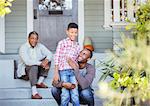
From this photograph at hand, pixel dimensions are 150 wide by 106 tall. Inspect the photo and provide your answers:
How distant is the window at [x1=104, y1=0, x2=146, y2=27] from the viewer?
799 centimetres

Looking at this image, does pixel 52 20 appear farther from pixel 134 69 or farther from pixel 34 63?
pixel 134 69

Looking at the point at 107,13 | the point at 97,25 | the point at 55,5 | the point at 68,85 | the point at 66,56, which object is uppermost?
the point at 55,5

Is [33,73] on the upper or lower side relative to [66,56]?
lower

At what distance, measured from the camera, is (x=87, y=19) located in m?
8.28

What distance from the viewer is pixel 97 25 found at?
8.27 meters

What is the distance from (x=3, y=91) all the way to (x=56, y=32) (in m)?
2.11

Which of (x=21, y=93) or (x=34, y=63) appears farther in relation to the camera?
(x=21, y=93)

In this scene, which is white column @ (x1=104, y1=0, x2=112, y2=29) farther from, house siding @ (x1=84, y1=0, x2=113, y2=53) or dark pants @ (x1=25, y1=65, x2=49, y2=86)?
dark pants @ (x1=25, y1=65, x2=49, y2=86)

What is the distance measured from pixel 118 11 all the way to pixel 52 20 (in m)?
1.37

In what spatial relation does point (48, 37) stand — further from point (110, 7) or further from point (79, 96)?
point (79, 96)

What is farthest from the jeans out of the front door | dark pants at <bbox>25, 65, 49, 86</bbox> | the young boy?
the front door

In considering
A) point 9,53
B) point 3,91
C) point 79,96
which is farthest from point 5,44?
point 79,96

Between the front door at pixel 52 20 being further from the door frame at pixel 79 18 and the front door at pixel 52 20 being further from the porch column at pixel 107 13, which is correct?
the porch column at pixel 107 13

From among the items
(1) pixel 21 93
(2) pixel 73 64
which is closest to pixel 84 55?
(2) pixel 73 64
